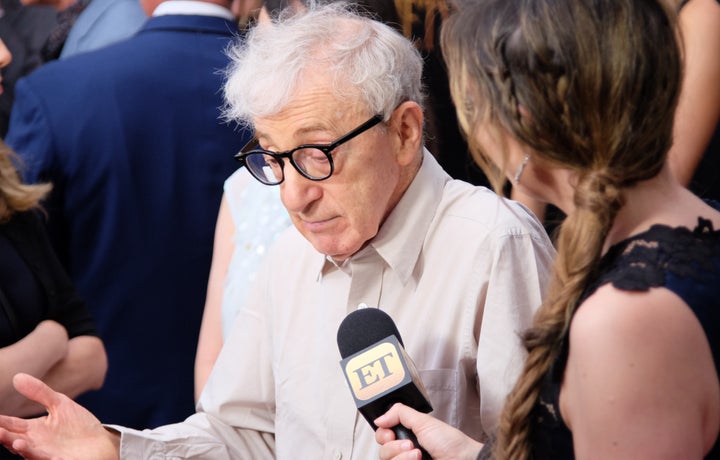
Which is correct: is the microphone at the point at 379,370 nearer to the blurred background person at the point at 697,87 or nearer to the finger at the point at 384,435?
the finger at the point at 384,435

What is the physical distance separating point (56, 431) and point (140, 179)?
1.26 m

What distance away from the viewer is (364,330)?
1.88 metres

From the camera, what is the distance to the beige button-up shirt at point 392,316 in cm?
208

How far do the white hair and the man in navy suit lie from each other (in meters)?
1.02

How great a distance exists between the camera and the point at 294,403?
7.43ft

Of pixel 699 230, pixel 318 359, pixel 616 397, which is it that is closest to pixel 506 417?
pixel 616 397

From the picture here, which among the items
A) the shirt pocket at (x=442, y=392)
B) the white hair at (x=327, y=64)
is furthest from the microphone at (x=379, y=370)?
the white hair at (x=327, y=64)

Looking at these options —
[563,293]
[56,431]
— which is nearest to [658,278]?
[563,293]

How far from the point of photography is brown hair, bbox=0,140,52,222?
2725 millimetres

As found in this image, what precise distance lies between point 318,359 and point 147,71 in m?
1.36

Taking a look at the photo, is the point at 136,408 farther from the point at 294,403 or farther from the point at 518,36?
the point at 518,36

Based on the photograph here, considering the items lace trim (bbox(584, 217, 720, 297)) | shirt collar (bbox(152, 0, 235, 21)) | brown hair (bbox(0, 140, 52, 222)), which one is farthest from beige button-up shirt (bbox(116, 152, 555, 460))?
shirt collar (bbox(152, 0, 235, 21))

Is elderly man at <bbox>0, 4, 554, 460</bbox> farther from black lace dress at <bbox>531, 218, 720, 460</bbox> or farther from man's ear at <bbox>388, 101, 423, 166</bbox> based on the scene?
black lace dress at <bbox>531, 218, 720, 460</bbox>

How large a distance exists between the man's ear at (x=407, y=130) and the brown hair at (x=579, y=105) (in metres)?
0.60
